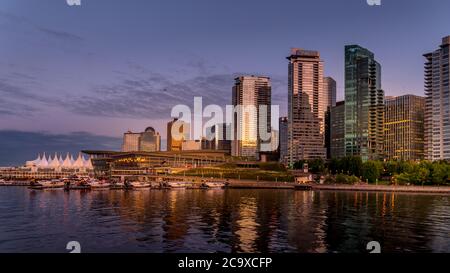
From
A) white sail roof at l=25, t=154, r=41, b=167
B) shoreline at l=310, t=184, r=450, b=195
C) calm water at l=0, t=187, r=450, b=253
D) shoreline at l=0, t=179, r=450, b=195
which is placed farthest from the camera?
white sail roof at l=25, t=154, r=41, b=167

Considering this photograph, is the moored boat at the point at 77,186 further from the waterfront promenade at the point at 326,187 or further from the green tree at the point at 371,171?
the green tree at the point at 371,171

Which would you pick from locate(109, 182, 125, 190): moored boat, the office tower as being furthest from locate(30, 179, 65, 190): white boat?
Answer: the office tower

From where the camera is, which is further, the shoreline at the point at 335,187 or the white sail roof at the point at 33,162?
the white sail roof at the point at 33,162

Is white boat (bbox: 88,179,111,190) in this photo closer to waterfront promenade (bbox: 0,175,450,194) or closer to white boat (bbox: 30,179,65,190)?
white boat (bbox: 30,179,65,190)

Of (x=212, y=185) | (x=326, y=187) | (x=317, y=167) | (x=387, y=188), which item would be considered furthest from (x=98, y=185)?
(x=317, y=167)

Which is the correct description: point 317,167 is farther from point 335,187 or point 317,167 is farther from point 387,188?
point 387,188

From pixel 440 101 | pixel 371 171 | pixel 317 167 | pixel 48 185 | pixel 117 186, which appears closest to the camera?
pixel 48 185

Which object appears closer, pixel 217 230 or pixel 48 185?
pixel 217 230

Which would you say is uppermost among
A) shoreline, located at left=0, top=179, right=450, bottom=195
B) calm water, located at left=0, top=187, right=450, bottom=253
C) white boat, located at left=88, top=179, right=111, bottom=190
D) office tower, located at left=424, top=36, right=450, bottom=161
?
office tower, located at left=424, top=36, right=450, bottom=161

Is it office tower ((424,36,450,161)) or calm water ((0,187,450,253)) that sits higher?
office tower ((424,36,450,161))

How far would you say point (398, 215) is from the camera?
53562 mm

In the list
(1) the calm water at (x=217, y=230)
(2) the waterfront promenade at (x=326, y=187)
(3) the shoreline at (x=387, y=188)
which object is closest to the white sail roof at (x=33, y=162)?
(2) the waterfront promenade at (x=326, y=187)
